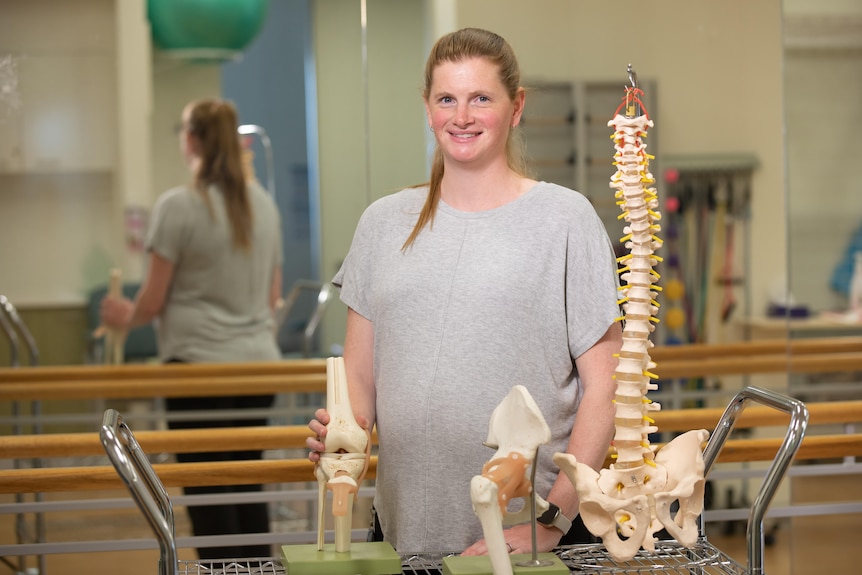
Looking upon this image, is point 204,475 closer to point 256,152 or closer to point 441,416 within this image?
point 441,416

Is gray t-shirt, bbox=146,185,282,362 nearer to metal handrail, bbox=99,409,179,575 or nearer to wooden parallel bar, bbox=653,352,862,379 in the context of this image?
wooden parallel bar, bbox=653,352,862,379

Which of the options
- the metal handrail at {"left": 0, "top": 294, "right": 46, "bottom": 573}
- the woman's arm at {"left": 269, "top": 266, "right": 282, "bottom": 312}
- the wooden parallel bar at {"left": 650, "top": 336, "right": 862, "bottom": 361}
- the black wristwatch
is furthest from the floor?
the black wristwatch

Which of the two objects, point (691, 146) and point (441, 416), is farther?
point (691, 146)

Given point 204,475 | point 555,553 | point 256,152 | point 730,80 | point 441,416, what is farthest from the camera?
point 256,152

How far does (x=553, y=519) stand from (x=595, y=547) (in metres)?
0.08

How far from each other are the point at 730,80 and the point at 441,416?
8.37 feet

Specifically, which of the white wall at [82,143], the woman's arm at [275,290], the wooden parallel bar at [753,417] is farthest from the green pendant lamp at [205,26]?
the wooden parallel bar at [753,417]

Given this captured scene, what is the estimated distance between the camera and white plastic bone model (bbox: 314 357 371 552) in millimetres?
1539

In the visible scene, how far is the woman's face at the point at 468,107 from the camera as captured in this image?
1.77 meters

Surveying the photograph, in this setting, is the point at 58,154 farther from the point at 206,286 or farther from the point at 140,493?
the point at 140,493

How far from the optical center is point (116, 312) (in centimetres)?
400

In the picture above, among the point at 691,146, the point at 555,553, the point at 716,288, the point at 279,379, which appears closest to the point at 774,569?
the point at 716,288

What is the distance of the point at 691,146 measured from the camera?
13.1ft

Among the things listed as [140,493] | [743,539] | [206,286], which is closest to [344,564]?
[140,493]
